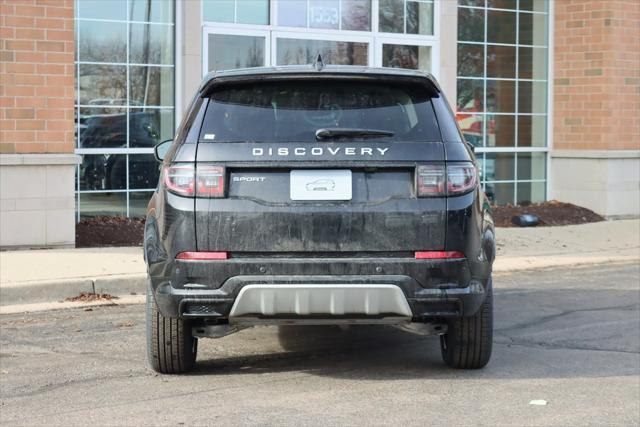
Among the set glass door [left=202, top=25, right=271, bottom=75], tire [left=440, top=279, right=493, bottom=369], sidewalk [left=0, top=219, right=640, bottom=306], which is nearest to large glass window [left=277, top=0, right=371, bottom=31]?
glass door [left=202, top=25, right=271, bottom=75]

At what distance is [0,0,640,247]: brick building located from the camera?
11.8m

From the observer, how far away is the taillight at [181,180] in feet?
20.1

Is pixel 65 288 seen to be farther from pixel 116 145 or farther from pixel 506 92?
pixel 506 92

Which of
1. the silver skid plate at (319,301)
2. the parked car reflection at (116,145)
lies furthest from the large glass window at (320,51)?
the silver skid plate at (319,301)

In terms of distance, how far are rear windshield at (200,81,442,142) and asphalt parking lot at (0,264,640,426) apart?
1414mm

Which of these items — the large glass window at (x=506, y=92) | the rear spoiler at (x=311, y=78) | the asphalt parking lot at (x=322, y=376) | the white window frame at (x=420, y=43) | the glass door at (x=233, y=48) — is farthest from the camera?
the large glass window at (x=506, y=92)

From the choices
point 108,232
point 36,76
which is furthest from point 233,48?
point 36,76

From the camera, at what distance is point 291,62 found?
15469mm

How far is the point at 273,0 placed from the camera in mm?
15141

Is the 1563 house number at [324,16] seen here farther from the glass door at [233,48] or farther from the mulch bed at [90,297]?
the mulch bed at [90,297]

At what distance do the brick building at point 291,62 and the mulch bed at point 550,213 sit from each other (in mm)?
263

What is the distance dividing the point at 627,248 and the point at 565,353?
6699mm

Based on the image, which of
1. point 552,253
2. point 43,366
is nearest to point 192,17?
point 552,253

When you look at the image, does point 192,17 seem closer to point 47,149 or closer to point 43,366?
point 47,149
